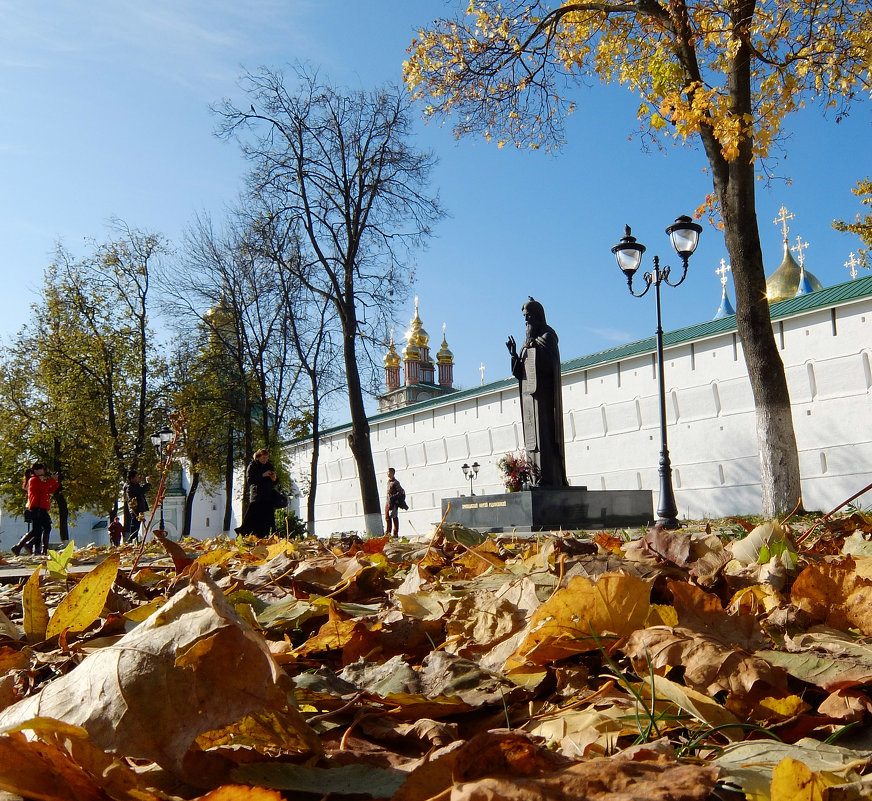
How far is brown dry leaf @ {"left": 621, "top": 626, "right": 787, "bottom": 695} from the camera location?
0.73 meters

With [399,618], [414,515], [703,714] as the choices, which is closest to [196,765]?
[703,714]

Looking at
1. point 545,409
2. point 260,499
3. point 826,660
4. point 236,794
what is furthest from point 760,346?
point 236,794

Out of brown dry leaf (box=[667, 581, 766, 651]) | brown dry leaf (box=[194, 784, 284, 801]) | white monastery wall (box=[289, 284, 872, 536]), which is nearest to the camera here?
brown dry leaf (box=[194, 784, 284, 801])

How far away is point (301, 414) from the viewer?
24.4 metres

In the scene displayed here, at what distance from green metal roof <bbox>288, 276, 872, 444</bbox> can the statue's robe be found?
5.47m

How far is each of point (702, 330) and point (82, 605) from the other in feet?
67.6

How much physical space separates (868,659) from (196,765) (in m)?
0.63

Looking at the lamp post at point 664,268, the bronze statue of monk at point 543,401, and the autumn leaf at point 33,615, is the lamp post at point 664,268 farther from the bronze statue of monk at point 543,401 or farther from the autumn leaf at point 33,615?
the autumn leaf at point 33,615

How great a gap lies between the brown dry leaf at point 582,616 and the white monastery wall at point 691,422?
1378 centimetres

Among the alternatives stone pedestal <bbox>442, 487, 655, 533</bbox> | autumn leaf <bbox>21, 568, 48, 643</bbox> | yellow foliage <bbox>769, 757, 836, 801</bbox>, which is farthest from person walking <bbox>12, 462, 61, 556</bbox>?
yellow foliage <bbox>769, 757, 836, 801</bbox>

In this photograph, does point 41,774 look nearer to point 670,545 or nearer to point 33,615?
point 33,615

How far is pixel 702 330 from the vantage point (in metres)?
20.1

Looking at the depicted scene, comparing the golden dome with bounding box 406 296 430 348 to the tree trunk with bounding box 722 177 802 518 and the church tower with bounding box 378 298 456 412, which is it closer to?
the church tower with bounding box 378 298 456 412

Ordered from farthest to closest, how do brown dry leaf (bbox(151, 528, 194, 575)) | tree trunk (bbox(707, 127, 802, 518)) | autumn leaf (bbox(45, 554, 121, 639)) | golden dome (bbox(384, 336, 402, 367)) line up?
golden dome (bbox(384, 336, 402, 367)) → tree trunk (bbox(707, 127, 802, 518)) → brown dry leaf (bbox(151, 528, 194, 575)) → autumn leaf (bbox(45, 554, 121, 639))
